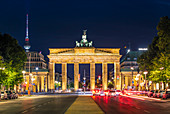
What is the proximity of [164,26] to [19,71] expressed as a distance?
38.9m

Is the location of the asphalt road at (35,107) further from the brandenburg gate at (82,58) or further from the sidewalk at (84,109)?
the brandenburg gate at (82,58)

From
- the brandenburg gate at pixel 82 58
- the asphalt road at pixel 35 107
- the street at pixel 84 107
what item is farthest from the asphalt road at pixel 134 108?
the brandenburg gate at pixel 82 58

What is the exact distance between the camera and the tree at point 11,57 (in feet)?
246

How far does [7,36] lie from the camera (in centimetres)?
7706

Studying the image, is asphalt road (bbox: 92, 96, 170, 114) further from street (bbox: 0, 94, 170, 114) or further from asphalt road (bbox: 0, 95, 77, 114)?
asphalt road (bbox: 0, 95, 77, 114)

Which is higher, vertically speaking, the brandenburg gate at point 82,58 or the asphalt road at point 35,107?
the brandenburg gate at point 82,58

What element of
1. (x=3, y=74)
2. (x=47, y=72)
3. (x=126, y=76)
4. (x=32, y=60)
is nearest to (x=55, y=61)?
(x=47, y=72)

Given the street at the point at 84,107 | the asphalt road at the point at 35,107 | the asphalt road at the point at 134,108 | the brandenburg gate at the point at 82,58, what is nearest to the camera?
the asphalt road at the point at 134,108

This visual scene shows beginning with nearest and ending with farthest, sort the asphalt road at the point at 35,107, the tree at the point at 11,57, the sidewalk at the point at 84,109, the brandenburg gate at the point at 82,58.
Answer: the sidewalk at the point at 84,109
the asphalt road at the point at 35,107
the tree at the point at 11,57
the brandenburg gate at the point at 82,58

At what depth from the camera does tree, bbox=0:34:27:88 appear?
246 ft

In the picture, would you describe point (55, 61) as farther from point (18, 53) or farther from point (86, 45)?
point (18, 53)

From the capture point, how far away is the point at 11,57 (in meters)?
77.6

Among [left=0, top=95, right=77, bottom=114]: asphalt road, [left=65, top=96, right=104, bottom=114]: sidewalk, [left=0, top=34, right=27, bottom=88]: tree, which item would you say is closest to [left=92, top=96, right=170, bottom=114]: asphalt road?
[left=65, top=96, right=104, bottom=114]: sidewalk

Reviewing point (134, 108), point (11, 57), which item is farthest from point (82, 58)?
point (134, 108)
